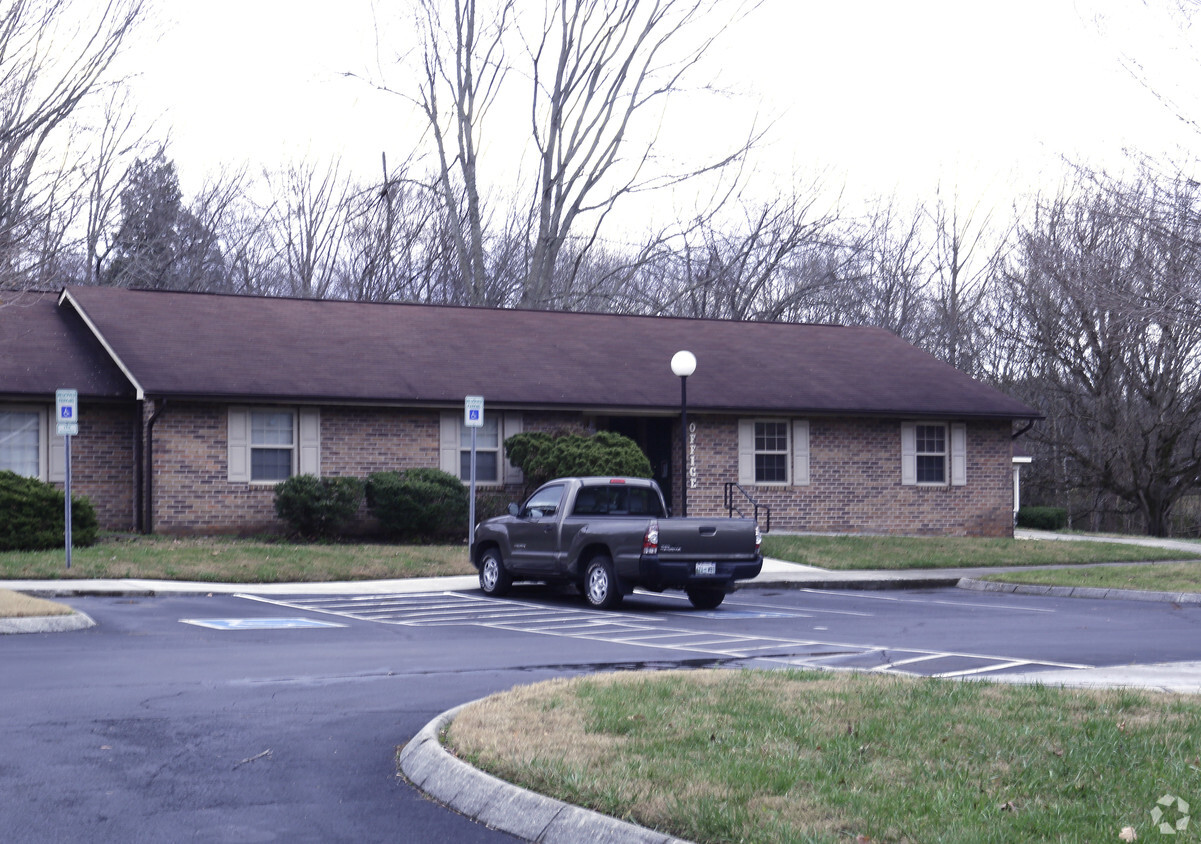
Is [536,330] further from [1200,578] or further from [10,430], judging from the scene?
[1200,578]

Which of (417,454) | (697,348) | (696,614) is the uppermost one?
(697,348)

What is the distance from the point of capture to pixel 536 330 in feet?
107

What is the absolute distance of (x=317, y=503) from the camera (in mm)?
25234

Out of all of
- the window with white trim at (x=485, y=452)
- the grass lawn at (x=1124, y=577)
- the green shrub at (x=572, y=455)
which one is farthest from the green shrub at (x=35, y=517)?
the grass lawn at (x=1124, y=577)

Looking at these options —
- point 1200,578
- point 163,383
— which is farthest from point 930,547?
point 163,383

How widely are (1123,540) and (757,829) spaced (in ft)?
96.2

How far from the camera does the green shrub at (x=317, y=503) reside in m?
25.3

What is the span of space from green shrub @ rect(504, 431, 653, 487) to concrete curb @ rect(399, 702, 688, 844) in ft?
61.0

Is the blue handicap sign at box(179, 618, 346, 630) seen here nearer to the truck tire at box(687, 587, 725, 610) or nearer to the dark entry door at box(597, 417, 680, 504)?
the truck tire at box(687, 587, 725, 610)

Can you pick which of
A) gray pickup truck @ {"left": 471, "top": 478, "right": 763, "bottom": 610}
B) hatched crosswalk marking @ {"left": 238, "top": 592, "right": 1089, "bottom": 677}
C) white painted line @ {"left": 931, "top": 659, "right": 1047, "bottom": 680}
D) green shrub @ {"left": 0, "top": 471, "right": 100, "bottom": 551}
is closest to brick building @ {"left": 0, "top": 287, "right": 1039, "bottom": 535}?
green shrub @ {"left": 0, "top": 471, "right": 100, "bottom": 551}

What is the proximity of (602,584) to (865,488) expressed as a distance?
46.9 ft

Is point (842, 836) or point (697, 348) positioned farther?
point (697, 348)

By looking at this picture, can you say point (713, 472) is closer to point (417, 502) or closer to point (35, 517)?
point (417, 502)

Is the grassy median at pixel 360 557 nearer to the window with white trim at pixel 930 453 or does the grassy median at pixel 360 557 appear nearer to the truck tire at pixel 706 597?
the window with white trim at pixel 930 453
